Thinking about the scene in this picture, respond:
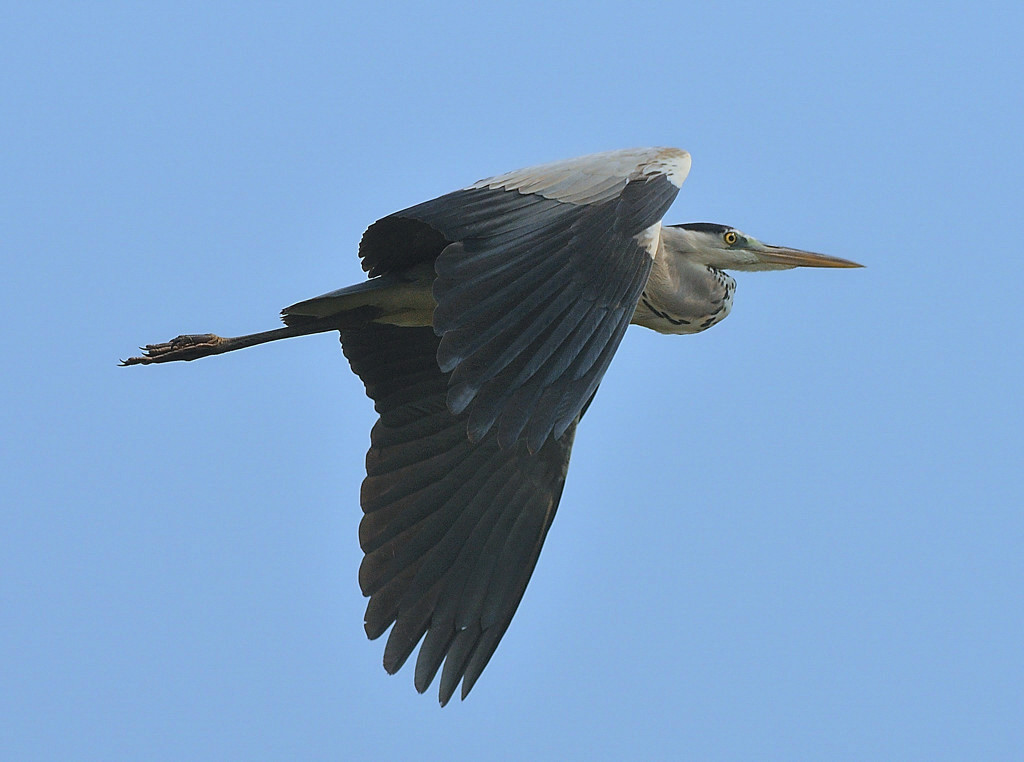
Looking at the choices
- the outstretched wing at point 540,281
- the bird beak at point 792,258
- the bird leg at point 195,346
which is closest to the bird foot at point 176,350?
the bird leg at point 195,346

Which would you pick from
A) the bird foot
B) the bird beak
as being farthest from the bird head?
the bird foot

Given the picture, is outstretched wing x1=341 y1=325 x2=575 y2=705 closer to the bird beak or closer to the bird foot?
the bird foot

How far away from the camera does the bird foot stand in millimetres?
5824

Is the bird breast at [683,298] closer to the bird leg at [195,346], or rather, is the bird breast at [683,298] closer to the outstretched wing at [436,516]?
the outstretched wing at [436,516]

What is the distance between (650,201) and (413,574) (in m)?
1.73

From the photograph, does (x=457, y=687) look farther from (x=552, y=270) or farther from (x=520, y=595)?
(x=552, y=270)

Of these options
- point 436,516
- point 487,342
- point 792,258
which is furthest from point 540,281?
point 792,258

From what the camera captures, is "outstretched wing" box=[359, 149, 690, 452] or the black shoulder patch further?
the black shoulder patch

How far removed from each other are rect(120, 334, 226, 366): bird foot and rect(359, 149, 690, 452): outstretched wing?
4.10 feet

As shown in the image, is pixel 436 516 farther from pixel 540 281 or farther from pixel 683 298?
pixel 540 281

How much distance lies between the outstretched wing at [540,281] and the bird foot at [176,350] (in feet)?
4.10

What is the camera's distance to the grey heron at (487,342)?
4078 mm

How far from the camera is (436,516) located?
5578 mm

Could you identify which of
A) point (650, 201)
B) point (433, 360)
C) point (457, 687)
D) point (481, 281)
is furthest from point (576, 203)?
point (457, 687)
